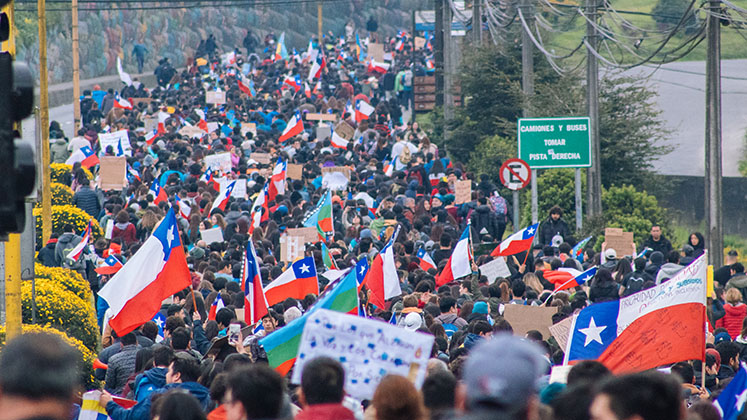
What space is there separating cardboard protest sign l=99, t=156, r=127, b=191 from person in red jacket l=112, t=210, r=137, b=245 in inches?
167

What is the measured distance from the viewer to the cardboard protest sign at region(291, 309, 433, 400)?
5.88m

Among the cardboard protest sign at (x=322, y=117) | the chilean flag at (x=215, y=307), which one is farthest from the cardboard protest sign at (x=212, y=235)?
the cardboard protest sign at (x=322, y=117)

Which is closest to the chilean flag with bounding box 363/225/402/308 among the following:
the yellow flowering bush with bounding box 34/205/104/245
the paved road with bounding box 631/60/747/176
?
the yellow flowering bush with bounding box 34/205/104/245

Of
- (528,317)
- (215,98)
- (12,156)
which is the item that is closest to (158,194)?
(528,317)

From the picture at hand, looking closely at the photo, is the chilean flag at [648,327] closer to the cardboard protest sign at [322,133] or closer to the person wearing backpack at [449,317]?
the person wearing backpack at [449,317]

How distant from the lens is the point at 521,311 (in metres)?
11.3

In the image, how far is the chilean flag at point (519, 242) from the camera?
51.9 ft

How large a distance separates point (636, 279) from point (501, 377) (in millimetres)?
10353

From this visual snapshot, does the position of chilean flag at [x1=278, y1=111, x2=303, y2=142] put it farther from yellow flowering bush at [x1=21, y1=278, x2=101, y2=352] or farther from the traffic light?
the traffic light

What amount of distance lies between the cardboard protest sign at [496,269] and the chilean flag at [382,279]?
212 centimetres

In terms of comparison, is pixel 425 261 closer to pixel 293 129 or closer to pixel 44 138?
pixel 44 138

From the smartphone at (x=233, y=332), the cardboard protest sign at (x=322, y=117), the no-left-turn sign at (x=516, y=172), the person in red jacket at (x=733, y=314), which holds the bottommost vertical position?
the person in red jacket at (x=733, y=314)

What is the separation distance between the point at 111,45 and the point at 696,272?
49029 mm

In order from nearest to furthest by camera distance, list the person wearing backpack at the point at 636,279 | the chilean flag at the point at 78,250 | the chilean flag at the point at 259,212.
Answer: the person wearing backpack at the point at 636,279 → the chilean flag at the point at 78,250 → the chilean flag at the point at 259,212
